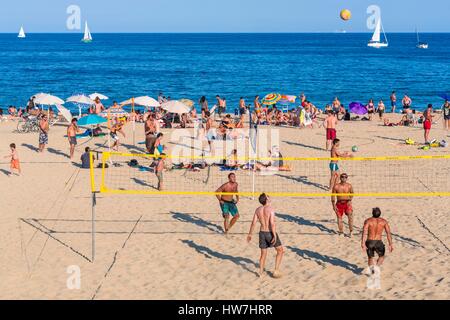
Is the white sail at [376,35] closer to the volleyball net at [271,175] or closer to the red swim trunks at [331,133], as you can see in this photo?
the red swim trunks at [331,133]

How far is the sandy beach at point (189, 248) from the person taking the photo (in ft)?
29.5

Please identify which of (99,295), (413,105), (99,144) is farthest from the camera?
(413,105)

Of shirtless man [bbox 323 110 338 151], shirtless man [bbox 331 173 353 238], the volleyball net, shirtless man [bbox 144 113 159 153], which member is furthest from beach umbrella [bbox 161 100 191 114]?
shirtless man [bbox 331 173 353 238]

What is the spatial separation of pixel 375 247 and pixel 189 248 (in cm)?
341

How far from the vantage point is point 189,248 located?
35.5 ft

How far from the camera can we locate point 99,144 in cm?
2078

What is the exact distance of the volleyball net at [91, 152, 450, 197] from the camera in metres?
15.0

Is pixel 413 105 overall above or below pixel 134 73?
below

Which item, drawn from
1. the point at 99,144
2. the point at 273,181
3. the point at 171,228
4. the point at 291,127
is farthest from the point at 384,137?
the point at 171,228

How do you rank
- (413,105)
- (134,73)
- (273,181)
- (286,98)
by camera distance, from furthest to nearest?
(134,73), (413,105), (286,98), (273,181)

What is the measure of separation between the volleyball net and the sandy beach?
85 cm
